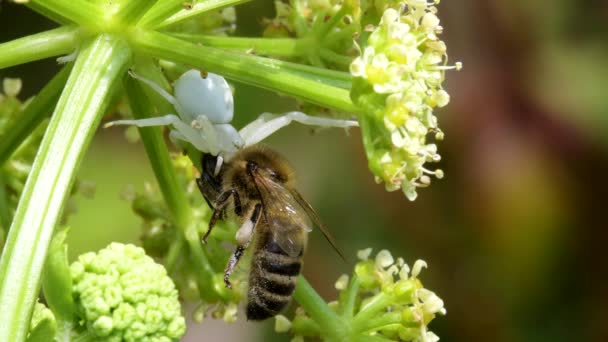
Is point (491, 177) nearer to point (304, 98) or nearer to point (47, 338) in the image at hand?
point (304, 98)

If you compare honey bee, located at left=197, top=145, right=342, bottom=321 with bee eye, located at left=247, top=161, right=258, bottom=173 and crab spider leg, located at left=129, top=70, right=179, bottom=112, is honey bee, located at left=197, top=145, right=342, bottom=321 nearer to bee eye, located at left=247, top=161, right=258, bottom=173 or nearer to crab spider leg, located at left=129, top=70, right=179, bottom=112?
bee eye, located at left=247, top=161, right=258, bottom=173

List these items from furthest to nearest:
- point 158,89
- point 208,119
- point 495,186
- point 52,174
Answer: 1. point 495,186
2. point 208,119
3. point 158,89
4. point 52,174

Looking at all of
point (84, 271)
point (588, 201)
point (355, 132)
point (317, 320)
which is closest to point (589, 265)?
point (588, 201)

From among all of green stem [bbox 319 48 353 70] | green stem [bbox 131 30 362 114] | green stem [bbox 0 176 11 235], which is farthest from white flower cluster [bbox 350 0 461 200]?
green stem [bbox 0 176 11 235]

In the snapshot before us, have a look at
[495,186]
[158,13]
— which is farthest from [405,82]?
[495,186]

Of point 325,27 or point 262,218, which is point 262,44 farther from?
point 262,218
